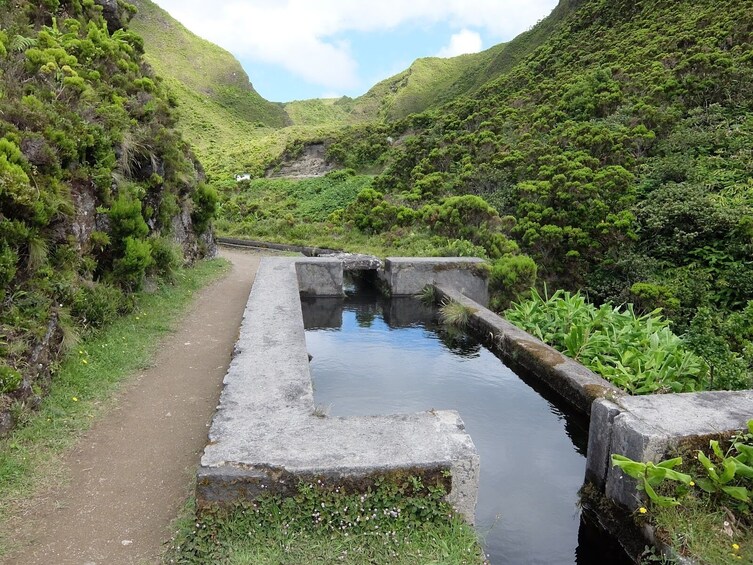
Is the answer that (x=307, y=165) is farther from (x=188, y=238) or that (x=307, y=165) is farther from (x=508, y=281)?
(x=508, y=281)

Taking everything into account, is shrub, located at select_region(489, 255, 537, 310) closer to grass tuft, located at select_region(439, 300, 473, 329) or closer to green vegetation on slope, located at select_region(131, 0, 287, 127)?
grass tuft, located at select_region(439, 300, 473, 329)

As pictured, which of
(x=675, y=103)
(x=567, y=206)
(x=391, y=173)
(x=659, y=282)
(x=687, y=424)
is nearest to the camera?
(x=687, y=424)

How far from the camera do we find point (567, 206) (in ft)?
50.4

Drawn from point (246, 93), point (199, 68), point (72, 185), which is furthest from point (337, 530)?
point (199, 68)

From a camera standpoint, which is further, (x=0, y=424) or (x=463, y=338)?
(x=463, y=338)

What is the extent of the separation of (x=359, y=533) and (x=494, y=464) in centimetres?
200

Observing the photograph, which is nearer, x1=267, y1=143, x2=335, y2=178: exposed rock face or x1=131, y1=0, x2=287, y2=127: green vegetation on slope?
x1=267, y1=143, x2=335, y2=178: exposed rock face

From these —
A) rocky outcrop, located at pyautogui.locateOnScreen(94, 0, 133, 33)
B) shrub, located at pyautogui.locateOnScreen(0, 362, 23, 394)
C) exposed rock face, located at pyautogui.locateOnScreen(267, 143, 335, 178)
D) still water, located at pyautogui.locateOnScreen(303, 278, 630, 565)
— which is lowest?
still water, located at pyautogui.locateOnScreen(303, 278, 630, 565)

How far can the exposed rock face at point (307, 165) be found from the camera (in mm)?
36469

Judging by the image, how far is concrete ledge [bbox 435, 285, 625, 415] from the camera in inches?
212

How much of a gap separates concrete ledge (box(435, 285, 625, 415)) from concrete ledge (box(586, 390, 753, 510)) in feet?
0.79

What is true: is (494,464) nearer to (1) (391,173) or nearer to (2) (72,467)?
(2) (72,467)

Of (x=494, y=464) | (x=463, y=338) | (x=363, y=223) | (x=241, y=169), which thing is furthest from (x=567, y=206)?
(x=241, y=169)

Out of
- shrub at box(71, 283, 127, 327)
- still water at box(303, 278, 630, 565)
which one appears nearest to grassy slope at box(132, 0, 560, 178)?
still water at box(303, 278, 630, 565)
